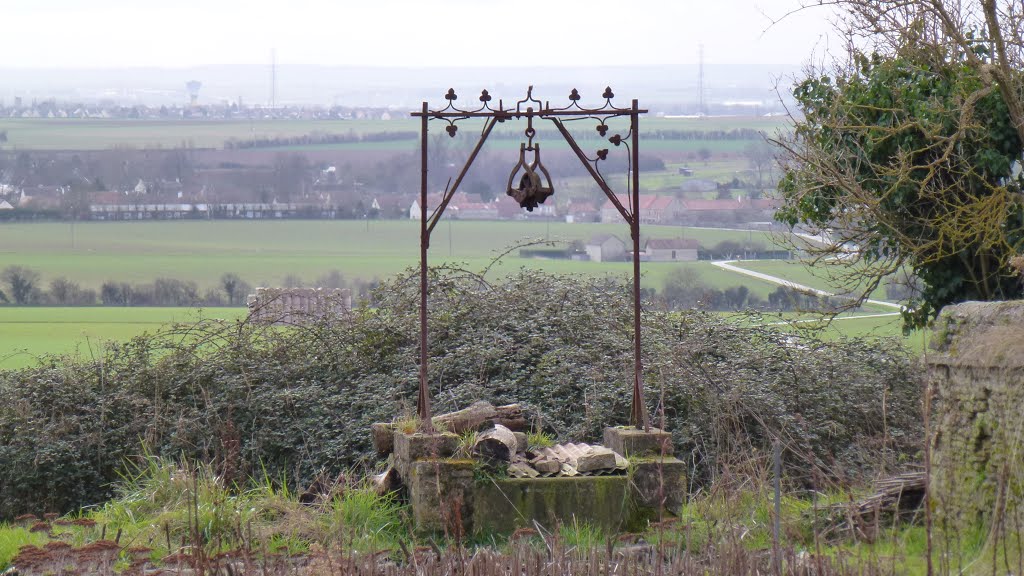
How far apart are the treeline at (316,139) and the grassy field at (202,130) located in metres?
0.36

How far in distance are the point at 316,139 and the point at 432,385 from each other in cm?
3474

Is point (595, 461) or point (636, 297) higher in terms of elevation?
point (636, 297)

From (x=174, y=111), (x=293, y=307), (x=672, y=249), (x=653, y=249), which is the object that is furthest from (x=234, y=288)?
(x=174, y=111)

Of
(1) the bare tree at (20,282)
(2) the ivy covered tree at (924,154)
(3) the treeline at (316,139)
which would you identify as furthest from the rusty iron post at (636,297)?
(3) the treeline at (316,139)

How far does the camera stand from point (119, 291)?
2531cm

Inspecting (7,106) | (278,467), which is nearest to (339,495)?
(278,467)

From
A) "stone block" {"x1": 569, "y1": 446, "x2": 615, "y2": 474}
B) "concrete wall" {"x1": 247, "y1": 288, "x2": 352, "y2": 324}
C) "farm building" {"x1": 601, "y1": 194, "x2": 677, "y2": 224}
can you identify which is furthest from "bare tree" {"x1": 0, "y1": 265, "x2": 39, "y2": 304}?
"stone block" {"x1": 569, "y1": 446, "x2": 615, "y2": 474}

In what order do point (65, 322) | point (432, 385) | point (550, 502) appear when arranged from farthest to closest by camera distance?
point (65, 322)
point (432, 385)
point (550, 502)

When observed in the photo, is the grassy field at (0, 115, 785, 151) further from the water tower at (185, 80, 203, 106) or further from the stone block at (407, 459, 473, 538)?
the stone block at (407, 459, 473, 538)

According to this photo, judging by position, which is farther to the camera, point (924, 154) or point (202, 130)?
point (202, 130)

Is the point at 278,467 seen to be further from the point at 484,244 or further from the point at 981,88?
the point at 484,244

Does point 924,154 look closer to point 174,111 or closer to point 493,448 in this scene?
point 493,448

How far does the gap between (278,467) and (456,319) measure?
254 cm

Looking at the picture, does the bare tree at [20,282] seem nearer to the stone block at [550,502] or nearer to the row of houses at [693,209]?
the row of houses at [693,209]
